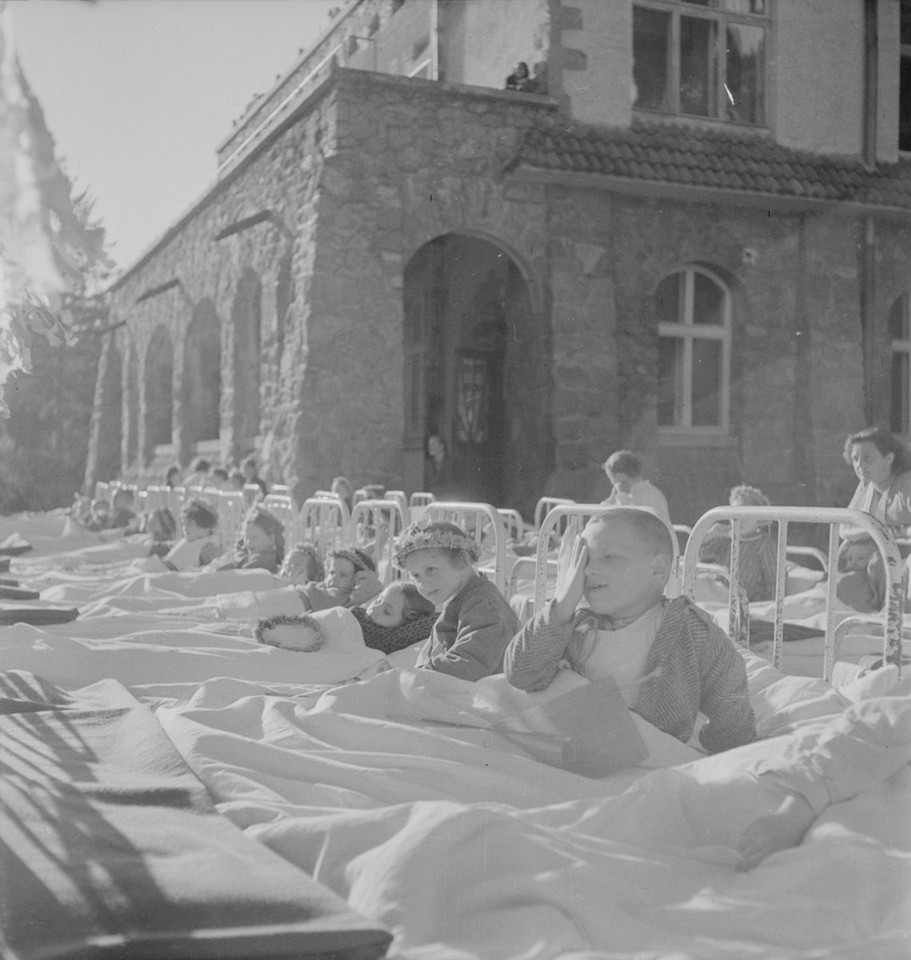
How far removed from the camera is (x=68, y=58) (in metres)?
2.23

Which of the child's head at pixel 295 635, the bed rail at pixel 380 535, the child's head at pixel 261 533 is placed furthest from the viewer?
the child's head at pixel 261 533

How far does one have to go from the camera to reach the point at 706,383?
11.3 meters

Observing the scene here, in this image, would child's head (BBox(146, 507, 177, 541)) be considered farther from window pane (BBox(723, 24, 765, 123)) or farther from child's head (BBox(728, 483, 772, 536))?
window pane (BBox(723, 24, 765, 123))

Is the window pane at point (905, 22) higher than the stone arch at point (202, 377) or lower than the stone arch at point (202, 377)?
higher

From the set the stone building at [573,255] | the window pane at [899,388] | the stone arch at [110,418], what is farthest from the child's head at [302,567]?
the stone arch at [110,418]

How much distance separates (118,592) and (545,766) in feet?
13.4

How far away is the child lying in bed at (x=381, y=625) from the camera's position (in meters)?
4.14

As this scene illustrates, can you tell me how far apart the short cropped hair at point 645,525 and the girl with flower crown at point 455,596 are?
0.84 m

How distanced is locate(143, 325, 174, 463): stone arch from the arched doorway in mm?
5021

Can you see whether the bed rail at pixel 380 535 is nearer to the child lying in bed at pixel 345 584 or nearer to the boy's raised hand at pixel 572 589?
the child lying in bed at pixel 345 584

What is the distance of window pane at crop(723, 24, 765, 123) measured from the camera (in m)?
7.95

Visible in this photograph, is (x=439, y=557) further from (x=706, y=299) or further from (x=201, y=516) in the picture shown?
(x=706, y=299)

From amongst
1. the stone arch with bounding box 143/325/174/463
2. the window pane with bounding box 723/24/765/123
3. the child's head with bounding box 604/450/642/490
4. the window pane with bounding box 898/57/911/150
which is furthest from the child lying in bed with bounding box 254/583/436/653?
the stone arch with bounding box 143/325/174/463

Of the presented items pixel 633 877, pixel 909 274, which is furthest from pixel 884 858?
pixel 909 274
